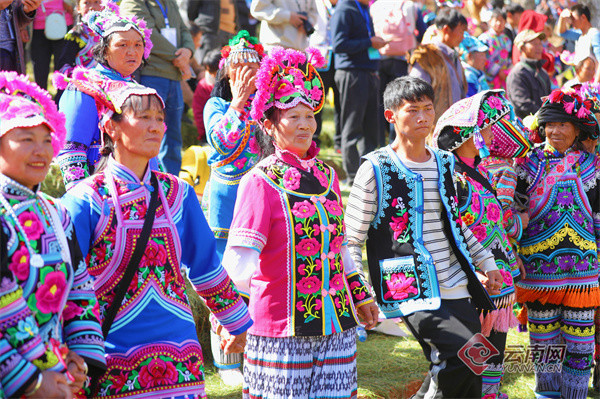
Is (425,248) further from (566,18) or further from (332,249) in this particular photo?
(566,18)

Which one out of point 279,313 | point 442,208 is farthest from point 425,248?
point 279,313

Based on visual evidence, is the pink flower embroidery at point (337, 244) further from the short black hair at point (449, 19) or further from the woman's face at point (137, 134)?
the short black hair at point (449, 19)

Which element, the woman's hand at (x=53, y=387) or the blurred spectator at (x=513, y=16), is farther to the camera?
the blurred spectator at (x=513, y=16)

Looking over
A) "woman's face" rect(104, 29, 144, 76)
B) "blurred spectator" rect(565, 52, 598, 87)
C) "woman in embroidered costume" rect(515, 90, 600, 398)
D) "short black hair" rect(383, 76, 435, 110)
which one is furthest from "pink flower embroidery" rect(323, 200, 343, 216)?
"blurred spectator" rect(565, 52, 598, 87)

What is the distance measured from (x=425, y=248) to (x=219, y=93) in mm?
1726

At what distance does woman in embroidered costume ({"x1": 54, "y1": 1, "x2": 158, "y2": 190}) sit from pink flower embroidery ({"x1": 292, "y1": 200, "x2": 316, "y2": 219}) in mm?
765

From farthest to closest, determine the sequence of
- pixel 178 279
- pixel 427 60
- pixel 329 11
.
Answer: pixel 329 11, pixel 427 60, pixel 178 279

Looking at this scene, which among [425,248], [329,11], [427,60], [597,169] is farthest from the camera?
[329,11]

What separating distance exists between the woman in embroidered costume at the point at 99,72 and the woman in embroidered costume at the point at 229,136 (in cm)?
55

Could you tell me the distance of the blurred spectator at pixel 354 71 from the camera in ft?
29.0

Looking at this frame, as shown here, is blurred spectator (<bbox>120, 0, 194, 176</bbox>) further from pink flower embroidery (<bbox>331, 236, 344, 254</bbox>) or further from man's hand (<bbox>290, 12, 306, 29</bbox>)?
pink flower embroidery (<bbox>331, 236, 344, 254</bbox>)

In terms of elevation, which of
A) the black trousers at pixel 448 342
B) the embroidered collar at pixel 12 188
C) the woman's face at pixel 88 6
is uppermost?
the woman's face at pixel 88 6

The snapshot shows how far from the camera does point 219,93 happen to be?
5.03 metres

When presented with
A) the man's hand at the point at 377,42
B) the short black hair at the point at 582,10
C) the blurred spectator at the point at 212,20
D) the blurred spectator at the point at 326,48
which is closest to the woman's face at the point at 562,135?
the man's hand at the point at 377,42
